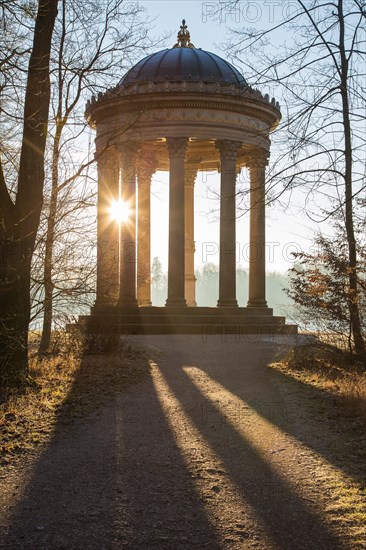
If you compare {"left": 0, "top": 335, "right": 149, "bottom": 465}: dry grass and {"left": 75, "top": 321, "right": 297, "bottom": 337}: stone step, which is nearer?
{"left": 0, "top": 335, "right": 149, "bottom": 465}: dry grass

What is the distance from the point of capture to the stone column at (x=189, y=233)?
48.5 m

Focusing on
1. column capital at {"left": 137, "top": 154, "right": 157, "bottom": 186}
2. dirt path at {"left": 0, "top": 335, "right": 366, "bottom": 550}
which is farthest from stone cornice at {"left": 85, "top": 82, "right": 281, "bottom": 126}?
dirt path at {"left": 0, "top": 335, "right": 366, "bottom": 550}

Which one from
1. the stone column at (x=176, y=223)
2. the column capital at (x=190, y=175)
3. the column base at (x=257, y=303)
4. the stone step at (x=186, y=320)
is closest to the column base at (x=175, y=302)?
the stone column at (x=176, y=223)

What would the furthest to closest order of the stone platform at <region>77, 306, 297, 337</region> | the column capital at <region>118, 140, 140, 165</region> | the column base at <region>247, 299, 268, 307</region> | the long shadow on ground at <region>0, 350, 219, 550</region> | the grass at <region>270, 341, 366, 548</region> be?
the column base at <region>247, 299, 268, 307</region>
the column capital at <region>118, 140, 140, 165</region>
the stone platform at <region>77, 306, 297, 337</region>
the grass at <region>270, 341, 366, 548</region>
the long shadow on ground at <region>0, 350, 219, 550</region>

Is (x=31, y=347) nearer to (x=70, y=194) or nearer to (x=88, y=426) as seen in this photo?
(x=70, y=194)

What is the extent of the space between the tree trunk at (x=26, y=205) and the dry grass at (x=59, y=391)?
3.67ft

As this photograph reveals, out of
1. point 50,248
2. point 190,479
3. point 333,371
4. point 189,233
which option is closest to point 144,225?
point 189,233

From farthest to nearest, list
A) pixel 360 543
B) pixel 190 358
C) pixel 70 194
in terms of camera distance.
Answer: pixel 190 358 → pixel 70 194 → pixel 360 543

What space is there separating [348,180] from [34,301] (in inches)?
412

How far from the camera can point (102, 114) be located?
3994cm

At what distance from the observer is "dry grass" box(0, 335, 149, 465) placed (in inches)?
465

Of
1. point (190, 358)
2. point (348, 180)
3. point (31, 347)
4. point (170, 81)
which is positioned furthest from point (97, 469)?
point (170, 81)

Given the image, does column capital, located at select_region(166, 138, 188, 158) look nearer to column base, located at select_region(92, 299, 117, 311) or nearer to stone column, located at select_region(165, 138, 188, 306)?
stone column, located at select_region(165, 138, 188, 306)

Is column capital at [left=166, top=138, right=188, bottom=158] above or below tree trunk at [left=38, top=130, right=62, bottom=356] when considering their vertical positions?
above
